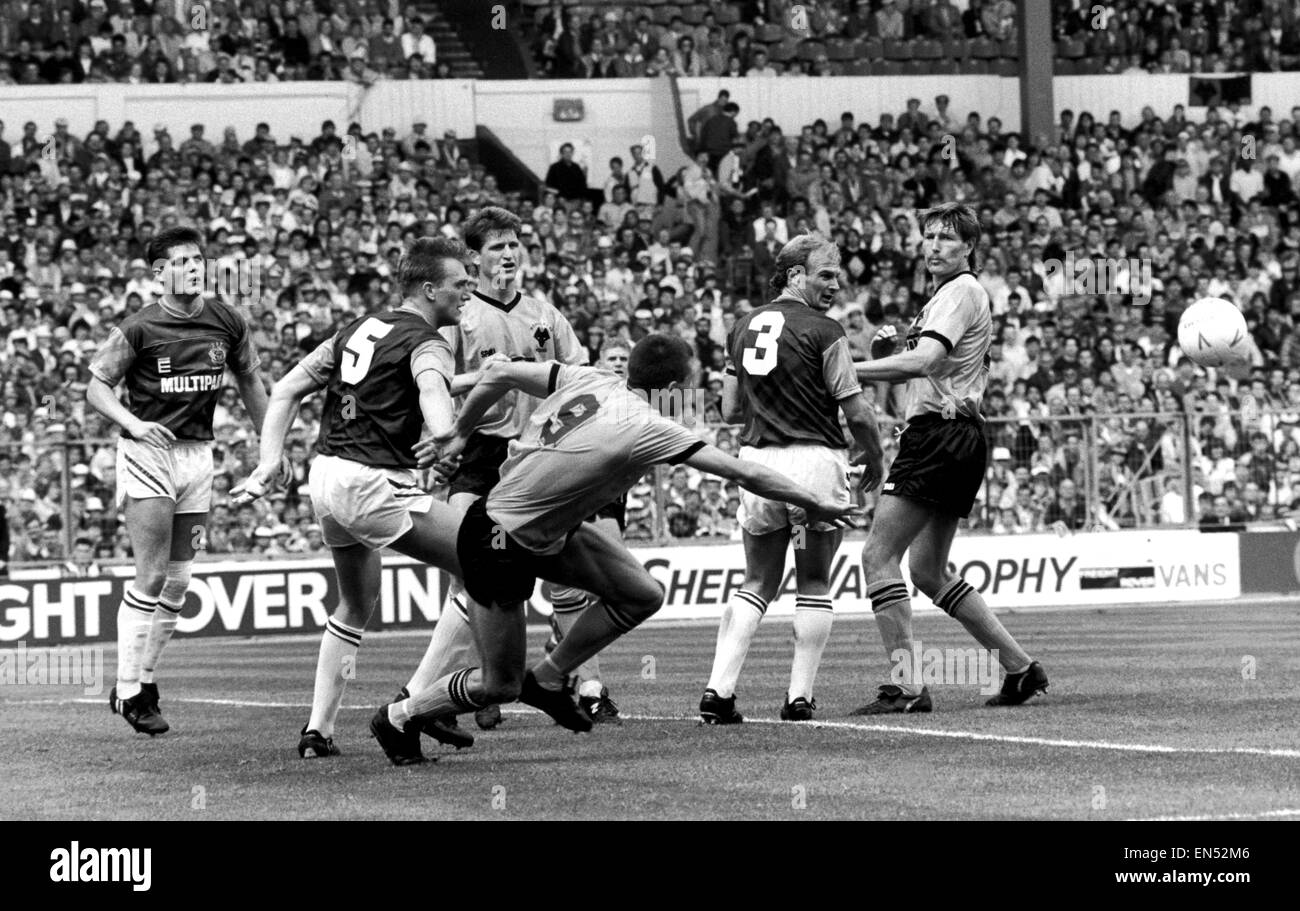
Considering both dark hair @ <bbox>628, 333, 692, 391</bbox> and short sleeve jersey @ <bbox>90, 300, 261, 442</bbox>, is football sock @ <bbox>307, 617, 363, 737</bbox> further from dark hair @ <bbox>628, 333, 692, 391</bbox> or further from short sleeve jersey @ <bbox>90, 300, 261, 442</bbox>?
short sleeve jersey @ <bbox>90, 300, 261, 442</bbox>

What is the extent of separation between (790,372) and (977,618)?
1585 mm

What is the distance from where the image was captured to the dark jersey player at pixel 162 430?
1101 cm

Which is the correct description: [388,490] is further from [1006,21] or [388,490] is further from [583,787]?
[1006,21]

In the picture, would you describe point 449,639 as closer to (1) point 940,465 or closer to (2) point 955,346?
(1) point 940,465

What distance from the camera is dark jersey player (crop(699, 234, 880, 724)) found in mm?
10414

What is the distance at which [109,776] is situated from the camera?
922 cm

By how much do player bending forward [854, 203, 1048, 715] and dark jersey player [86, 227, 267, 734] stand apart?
343 centimetres

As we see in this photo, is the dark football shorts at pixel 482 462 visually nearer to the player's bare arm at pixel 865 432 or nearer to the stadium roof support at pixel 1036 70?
the player's bare arm at pixel 865 432

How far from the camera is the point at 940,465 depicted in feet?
35.3

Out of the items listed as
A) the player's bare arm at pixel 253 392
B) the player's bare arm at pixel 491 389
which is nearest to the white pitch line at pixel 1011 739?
the player's bare arm at pixel 253 392

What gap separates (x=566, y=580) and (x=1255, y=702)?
3.88 metres
